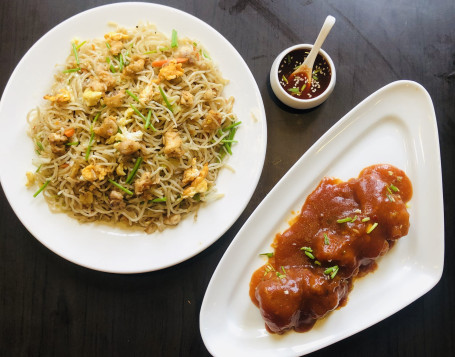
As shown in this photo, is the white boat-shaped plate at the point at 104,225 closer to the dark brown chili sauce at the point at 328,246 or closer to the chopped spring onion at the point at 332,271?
the dark brown chili sauce at the point at 328,246

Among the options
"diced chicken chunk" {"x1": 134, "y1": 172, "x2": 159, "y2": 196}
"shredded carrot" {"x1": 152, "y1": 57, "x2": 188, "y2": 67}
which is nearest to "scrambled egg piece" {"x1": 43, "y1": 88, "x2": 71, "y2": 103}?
"shredded carrot" {"x1": 152, "y1": 57, "x2": 188, "y2": 67}

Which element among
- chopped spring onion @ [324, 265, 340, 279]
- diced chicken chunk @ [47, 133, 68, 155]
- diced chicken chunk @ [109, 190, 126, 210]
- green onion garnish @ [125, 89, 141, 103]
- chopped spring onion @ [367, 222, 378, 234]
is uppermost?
green onion garnish @ [125, 89, 141, 103]

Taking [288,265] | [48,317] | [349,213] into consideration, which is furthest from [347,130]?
[48,317]

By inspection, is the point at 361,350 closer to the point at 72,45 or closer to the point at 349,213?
the point at 349,213

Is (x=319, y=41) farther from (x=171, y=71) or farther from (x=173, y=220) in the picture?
(x=173, y=220)

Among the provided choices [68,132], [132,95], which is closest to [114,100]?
[132,95]

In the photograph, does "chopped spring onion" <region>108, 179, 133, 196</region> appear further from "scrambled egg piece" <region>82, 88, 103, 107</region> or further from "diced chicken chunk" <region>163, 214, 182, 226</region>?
"scrambled egg piece" <region>82, 88, 103, 107</region>
